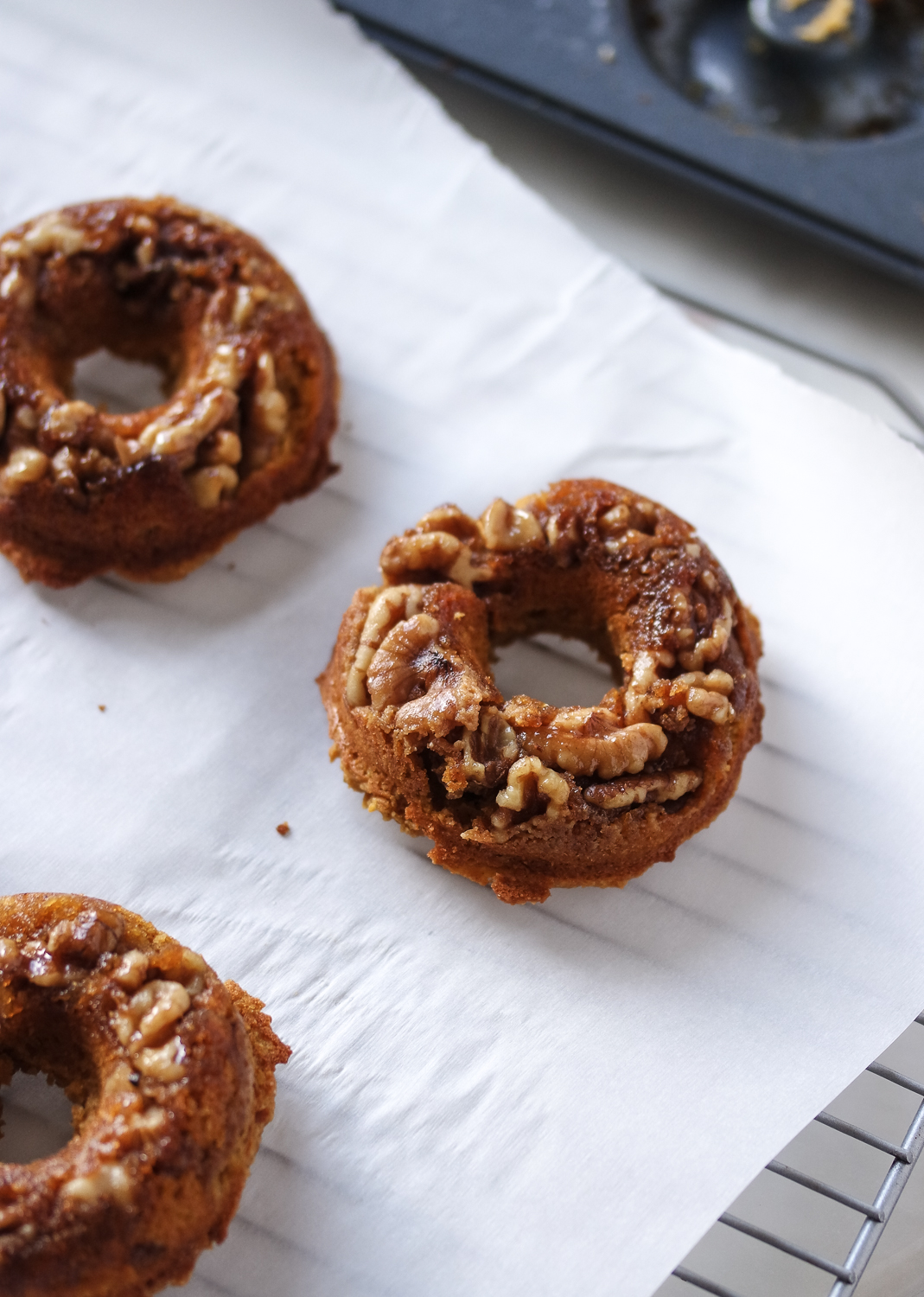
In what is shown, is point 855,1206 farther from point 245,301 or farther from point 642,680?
point 245,301

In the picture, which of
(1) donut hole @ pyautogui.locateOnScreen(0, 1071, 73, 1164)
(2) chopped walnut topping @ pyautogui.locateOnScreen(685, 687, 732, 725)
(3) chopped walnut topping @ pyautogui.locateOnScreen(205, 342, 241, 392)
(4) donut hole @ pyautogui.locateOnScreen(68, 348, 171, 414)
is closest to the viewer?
(1) donut hole @ pyautogui.locateOnScreen(0, 1071, 73, 1164)

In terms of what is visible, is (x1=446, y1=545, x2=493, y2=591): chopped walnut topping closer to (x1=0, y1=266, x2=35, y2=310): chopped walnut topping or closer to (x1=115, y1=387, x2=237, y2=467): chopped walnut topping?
(x1=115, y1=387, x2=237, y2=467): chopped walnut topping

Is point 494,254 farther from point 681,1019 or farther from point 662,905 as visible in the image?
point 681,1019

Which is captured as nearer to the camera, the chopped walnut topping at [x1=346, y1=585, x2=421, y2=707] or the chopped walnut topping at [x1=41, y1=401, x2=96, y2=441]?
the chopped walnut topping at [x1=346, y1=585, x2=421, y2=707]

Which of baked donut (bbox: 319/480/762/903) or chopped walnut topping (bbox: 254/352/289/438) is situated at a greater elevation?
chopped walnut topping (bbox: 254/352/289/438)

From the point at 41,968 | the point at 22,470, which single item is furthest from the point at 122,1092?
the point at 22,470

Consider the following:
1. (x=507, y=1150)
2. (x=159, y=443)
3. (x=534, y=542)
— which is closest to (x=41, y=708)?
(x=159, y=443)

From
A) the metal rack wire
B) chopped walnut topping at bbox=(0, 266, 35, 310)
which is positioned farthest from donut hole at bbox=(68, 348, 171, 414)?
the metal rack wire

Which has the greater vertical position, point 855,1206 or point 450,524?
point 450,524
